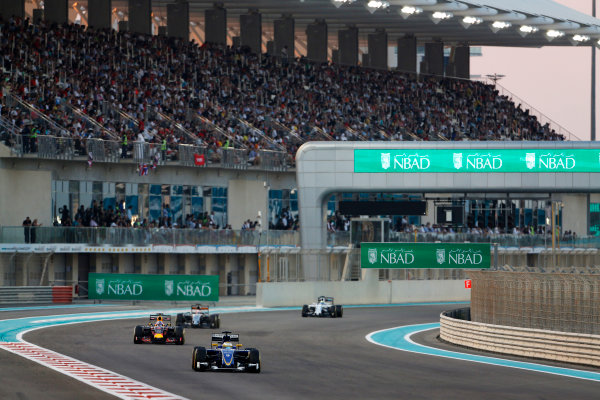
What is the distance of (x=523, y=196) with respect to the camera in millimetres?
49969

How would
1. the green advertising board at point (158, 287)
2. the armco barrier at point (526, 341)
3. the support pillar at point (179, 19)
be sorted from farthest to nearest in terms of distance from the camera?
the support pillar at point (179, 19)
the green advertising board at point (158, 287)
the armco barrier at point (526, 341)

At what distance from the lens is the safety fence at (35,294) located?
1796 inches

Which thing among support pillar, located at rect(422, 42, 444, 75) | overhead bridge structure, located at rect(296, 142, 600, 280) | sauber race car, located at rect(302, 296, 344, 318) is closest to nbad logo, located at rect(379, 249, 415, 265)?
overhead bridge structure, located at rect(296, 142, 600, 280)

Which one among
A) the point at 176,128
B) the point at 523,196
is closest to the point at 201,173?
the point at 176,128

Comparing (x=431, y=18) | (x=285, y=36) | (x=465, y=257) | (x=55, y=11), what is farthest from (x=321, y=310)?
(x=285, y=36)

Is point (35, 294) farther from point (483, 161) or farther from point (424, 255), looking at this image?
point (483, 161)

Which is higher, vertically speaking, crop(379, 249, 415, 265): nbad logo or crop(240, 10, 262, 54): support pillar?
crop(240, 10, 262, 54): support pillar

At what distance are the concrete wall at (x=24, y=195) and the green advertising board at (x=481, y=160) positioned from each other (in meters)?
15.0

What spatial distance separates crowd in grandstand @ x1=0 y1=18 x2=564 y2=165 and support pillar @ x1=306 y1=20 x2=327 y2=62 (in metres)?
4.53

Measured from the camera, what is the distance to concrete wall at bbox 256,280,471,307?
47.5 meters

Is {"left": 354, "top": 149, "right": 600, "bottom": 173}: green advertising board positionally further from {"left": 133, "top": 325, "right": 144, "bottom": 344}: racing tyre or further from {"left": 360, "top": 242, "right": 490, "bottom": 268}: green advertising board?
{"left": 133, "top": 325, "right": 144, "bottom": 344}: racing tyre

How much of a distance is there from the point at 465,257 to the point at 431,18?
1569 cm

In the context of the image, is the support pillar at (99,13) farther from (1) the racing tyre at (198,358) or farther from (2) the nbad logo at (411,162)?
(1) the racing tyre at (198,358)

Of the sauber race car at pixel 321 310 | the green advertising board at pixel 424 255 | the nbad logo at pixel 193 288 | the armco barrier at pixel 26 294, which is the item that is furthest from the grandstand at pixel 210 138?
the sauber race car at pixel 321 310
